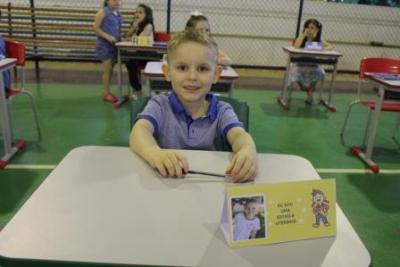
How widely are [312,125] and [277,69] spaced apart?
3.09m

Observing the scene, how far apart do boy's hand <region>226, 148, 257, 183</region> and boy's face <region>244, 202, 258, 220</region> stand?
0.30 metres

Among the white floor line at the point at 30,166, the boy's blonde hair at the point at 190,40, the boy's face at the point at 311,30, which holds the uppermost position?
the boy's blonde hair at the point at 190,40

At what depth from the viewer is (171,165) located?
3.65 feet

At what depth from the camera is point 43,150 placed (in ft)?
10.5

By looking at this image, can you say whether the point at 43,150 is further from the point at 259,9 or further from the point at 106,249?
the point at 259,9

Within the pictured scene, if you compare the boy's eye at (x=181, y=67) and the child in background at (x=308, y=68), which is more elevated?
the boy's eye at (x=181, y=67)

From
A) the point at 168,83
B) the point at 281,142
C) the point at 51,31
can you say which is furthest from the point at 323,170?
the point at 51,31

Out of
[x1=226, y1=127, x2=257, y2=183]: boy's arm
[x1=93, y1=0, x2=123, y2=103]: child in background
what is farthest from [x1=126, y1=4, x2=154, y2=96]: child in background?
[x1=226, y1=127, x2=257, y2=183]: boy's arm

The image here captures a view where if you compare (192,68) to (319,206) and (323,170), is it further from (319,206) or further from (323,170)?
(323,170)

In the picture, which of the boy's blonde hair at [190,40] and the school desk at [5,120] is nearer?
the boy's blonde hair at [190,40]

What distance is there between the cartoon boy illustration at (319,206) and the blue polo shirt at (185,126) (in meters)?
0.64

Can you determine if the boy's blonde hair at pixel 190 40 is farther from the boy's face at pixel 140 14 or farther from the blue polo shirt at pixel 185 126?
the boy's face at pixel 140 14

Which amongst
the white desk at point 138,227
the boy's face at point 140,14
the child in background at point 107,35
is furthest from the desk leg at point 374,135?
the boy's face at point 140,14

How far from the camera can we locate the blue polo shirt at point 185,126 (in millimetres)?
1497
